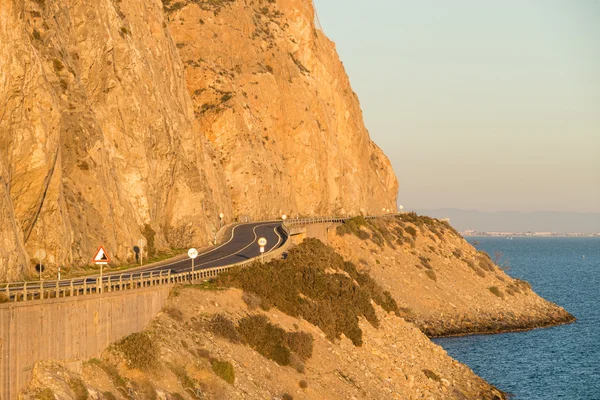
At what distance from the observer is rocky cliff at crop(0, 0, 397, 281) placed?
143ft

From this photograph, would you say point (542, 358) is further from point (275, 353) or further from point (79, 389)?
point (79, 389)

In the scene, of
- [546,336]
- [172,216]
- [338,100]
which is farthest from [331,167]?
[172,216]

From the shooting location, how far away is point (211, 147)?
292 ft

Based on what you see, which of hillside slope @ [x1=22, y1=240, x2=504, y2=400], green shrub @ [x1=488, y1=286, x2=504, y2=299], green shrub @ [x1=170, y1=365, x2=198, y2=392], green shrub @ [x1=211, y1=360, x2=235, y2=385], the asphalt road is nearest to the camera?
hillside slope @ [x1=22, y1=240, x2=504, y2=400]

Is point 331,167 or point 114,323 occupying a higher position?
point 331,167

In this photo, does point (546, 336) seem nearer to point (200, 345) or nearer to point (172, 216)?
point (172, 216)

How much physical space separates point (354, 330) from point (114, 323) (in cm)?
1980

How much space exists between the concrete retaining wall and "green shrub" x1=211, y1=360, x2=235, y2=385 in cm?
315

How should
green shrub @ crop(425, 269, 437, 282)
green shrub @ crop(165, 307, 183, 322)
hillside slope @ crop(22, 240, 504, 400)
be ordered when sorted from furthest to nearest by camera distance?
green shrub @ crop(425, 269, 437, 282), green shrub @ crop(165, 307, 183, 322), hillside slope @ crop(22, 240, 504, 400)

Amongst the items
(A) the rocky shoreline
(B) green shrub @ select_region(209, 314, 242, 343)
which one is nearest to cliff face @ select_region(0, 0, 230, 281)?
(B) green shrub @ select_region(209, 314, 242, 343)

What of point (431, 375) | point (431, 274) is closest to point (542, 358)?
point (431, 375)

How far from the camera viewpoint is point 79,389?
28766mm

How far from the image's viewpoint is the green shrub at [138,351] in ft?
107

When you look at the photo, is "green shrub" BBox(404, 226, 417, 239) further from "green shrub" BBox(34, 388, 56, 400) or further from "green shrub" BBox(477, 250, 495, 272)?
"green shrub" BBox(34, 388, 56, 400)
